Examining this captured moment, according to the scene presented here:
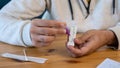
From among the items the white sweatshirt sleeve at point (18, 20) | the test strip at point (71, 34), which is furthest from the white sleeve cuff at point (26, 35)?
the test strip at point (71, 34)

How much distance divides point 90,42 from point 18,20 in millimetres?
321

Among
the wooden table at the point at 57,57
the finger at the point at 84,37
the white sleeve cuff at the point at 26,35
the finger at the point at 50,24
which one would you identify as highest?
the finger at the point at 50,24

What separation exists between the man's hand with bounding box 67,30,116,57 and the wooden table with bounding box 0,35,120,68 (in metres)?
0.02

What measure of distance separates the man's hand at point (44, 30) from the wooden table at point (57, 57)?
0.04m

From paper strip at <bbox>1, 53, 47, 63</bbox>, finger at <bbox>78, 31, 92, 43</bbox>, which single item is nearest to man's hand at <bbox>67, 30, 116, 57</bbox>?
finger at <bbox>78, 31, 92, 43</bbox>

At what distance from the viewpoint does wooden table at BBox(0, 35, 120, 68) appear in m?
0.74

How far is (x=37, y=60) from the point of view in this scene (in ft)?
2.54

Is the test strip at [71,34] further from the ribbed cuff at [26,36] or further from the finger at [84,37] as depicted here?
the ribbed cuff at [26,36]

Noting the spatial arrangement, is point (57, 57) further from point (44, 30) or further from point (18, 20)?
point (18, 20)

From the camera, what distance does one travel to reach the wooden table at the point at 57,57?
0.74 meters

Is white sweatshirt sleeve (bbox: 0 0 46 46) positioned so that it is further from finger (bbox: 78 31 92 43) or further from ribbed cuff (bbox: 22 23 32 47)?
finger (bbox: 78 31 92 43)

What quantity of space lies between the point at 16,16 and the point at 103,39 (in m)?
0.41

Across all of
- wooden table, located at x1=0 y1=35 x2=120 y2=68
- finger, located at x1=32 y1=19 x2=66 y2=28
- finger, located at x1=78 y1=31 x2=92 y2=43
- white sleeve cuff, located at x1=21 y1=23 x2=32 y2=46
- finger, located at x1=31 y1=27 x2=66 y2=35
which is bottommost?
wooden table, located at x1=0 y1=35 x2=120 y2=68

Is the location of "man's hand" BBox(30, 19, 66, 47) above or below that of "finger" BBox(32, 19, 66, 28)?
below
